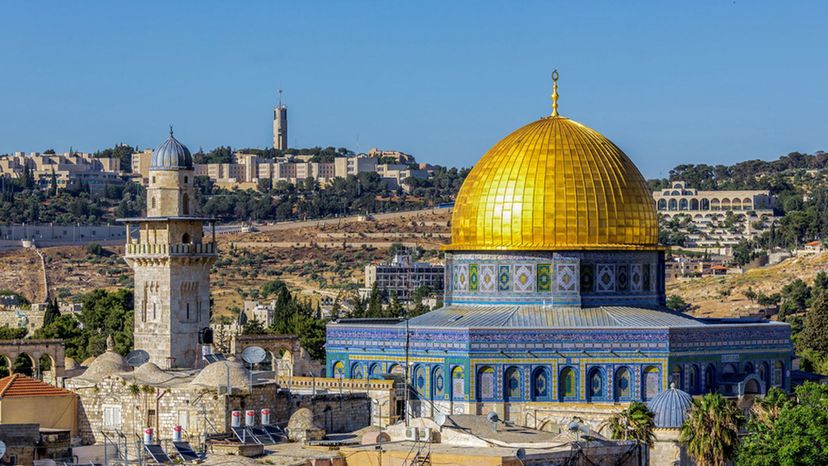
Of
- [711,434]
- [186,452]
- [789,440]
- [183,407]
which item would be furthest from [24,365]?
[789,440]

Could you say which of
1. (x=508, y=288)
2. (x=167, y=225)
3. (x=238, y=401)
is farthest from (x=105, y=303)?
(x=238, y=401)

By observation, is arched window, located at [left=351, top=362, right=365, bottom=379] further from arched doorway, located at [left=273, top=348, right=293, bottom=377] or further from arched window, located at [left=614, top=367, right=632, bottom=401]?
arched window, located at [left=614, top=367, right=632, bottom=401]

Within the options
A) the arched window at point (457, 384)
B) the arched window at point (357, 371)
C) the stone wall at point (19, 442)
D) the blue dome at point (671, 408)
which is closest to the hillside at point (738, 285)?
the arched window at point (357, 371)

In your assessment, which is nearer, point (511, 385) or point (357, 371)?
point (511, 385)

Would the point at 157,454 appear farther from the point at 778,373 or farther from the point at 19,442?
the point at 778,373

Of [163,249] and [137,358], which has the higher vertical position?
[163,249]

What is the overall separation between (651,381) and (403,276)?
71495mm

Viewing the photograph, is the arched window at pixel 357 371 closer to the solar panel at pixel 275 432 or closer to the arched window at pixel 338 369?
→ the arched window at pixel 338 369

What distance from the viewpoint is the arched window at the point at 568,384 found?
4659 centimetres

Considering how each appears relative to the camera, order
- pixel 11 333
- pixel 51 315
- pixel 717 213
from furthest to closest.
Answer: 1. pixel 717 213
2. pixel 51 315
3. pixel 11 333

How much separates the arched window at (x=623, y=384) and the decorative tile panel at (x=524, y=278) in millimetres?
3365

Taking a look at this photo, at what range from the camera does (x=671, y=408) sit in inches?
1612

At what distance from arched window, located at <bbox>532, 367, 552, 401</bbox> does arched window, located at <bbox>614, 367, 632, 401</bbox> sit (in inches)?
58.4

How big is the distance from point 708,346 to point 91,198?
129331 millimetres
